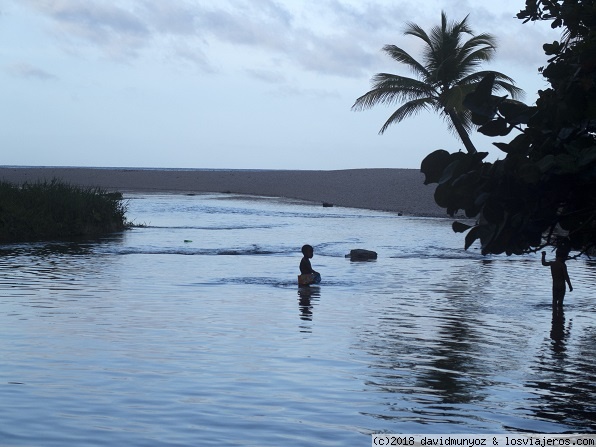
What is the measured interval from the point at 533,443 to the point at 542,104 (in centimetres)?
248

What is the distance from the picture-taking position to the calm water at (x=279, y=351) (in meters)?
7.62

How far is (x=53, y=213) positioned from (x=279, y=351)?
752 inches

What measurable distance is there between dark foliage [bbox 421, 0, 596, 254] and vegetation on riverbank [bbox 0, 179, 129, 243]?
21889 millimetres

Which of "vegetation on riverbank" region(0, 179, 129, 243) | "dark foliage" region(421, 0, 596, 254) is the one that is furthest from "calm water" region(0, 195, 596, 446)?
"vegetation on riverbank" region(0, 179, 129, 243)

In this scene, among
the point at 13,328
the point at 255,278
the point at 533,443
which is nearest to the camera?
the point at 533,443

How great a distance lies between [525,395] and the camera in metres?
8.67

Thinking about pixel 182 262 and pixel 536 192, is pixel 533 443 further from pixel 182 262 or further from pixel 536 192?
pixel 182 262

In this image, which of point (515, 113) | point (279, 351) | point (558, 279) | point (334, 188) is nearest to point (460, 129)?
point (558, 279)

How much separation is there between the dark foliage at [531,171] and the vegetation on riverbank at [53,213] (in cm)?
2189

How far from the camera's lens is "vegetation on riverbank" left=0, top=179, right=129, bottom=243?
26.9 m

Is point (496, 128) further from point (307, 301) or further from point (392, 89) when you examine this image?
point (392, 89)

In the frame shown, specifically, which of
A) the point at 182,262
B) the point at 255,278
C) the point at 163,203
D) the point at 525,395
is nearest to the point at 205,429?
the point at 525,395

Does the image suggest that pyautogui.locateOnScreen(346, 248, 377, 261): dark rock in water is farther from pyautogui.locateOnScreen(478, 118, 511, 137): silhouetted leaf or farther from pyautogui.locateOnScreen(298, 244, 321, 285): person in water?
pyautogui.locateOnScreen(478, 118, 511, 137): silhouetted leaf

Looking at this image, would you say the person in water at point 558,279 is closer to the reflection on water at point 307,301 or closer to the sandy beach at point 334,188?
the reflection on water at point 307,301
